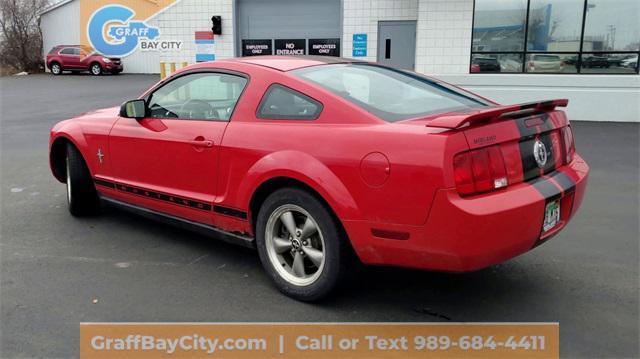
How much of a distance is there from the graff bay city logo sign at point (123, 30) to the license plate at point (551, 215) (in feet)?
83.7

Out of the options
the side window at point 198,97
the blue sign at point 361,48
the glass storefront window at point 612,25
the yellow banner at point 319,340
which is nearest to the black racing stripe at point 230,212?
the side window at point 198,97

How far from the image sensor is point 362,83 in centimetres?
380

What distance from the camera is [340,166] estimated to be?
3150 mm

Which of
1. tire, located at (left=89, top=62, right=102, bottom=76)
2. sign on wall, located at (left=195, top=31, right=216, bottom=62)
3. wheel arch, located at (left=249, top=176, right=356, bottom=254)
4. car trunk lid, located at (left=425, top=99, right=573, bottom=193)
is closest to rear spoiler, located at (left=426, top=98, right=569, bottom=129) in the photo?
car trunk lid, located at (left=425, top=99, right=573, bottom=193)

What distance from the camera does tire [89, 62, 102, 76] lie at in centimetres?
2953

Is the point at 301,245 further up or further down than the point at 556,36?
further down

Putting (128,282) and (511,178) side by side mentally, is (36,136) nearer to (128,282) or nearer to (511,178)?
(128,282)

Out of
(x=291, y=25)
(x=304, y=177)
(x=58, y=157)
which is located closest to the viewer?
(x=304, y=177)

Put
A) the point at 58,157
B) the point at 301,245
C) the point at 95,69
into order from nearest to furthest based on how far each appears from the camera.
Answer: the point at 301,245 → the point at 58,157 → the point at 95,69

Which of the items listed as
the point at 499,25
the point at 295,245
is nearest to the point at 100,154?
the point at 295,245

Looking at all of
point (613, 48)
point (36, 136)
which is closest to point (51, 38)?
point (36, 136)

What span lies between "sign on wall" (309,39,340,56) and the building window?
8.39 m

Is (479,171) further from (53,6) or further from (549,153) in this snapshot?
(53,6)

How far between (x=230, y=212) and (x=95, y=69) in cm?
2902
